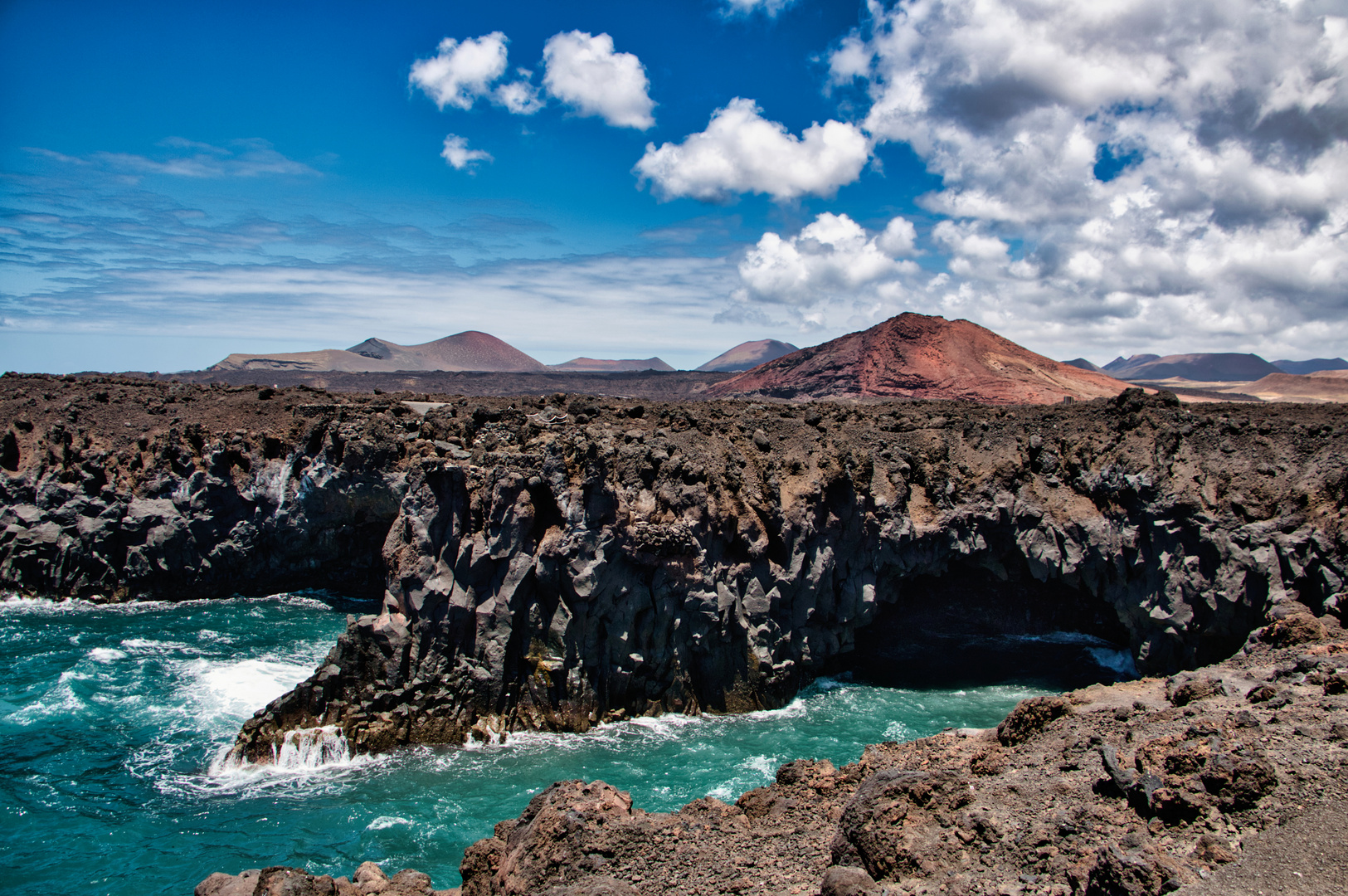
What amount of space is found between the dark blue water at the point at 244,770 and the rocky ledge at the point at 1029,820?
7.79m

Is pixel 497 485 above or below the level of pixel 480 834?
above

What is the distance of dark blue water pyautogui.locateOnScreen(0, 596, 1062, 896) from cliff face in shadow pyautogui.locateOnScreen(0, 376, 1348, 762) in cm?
179

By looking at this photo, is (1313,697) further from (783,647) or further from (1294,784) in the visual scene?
(783,647)

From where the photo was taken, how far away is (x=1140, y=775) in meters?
10.5

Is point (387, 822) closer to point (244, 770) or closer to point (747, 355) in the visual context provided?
point (244, 770)

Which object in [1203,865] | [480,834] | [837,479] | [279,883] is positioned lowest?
[480,834]

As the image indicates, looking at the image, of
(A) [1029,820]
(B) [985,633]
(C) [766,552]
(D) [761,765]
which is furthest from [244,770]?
(B) [985,633]

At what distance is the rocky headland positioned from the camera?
12445 mm

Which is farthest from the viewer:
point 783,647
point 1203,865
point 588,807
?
point 783,647

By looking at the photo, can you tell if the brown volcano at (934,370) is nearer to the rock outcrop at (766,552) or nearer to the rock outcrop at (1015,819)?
the rock outcrop at (766,552)

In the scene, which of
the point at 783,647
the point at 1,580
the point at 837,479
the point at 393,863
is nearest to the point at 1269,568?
the point at 837,479

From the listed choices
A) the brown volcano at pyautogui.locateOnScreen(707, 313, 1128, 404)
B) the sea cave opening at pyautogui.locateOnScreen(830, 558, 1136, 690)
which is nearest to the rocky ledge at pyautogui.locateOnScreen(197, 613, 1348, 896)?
the sea cave opening at pyautogui.locateOnScreen(830, 558, 1136, 690)

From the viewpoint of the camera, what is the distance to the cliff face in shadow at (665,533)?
25.6 m

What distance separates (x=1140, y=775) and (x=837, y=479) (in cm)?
1983
